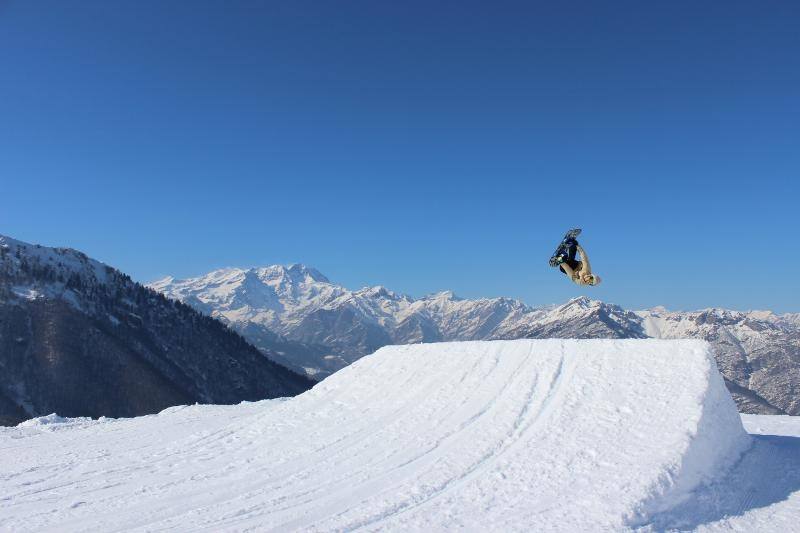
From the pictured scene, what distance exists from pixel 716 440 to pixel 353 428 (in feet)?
36.1

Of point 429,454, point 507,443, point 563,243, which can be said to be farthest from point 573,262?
point 429,454

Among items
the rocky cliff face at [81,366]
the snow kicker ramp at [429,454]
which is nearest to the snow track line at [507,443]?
the snow kicker ramp at [429,454]

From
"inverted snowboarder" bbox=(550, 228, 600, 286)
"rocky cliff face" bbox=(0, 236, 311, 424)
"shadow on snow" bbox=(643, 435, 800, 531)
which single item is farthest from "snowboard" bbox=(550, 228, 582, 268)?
"rocky cliff face" bbox=(0, 236, 311, 424)

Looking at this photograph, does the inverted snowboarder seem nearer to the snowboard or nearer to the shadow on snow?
the snowboard

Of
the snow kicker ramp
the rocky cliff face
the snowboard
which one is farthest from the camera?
the rocky cliff face

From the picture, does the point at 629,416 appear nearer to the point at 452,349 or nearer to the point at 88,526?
the point at 452,349

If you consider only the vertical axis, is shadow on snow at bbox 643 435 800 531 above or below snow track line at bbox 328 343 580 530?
below

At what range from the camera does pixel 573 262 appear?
72.1 ft

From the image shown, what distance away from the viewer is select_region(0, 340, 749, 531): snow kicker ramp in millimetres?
11484

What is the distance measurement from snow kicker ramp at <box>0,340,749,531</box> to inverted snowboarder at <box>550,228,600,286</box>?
2755 mm

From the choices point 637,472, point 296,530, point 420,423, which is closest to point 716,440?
Result: point 637,472

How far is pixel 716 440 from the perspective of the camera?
594 inches

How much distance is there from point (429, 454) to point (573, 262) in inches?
423

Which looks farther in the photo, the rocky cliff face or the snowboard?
the rocky cliff face
